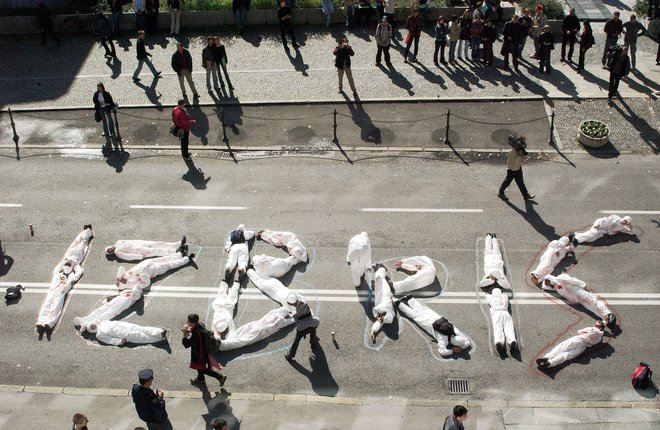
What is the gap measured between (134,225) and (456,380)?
8.77 metres

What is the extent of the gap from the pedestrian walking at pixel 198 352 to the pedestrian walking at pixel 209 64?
1224 centimetres

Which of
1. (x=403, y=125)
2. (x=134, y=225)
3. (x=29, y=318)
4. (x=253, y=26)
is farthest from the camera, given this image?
(x=253, y=26)

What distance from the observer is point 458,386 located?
13.8 meters

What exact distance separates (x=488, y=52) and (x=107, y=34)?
12.8 m

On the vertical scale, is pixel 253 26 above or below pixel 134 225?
above

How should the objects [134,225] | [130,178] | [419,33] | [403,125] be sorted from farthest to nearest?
[419,33] < [403,125] < [130,178] < [134,225]

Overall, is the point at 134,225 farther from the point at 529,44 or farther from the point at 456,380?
the point at 529,44

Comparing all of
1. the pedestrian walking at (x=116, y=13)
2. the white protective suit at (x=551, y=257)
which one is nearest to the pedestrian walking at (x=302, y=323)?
the white protective suit at (x=551, y=257)

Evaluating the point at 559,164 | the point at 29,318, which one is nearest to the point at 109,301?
the point at 29,318

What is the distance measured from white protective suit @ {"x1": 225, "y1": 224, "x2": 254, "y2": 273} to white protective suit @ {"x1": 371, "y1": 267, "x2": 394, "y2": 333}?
9.66 ft

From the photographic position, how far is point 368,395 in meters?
13.7

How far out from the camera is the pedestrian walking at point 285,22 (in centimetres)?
2572

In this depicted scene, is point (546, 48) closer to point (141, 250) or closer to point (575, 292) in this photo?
point (575, 292)

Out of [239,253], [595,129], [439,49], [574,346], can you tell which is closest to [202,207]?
[239,253]
